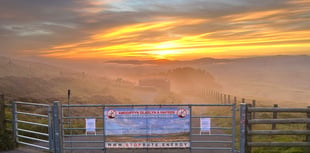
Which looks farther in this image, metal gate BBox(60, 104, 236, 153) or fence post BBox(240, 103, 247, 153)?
metal gate BBox(60, 104, 236, 153)

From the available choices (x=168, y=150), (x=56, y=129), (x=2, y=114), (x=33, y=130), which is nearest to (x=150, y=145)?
(x=168, y=150)

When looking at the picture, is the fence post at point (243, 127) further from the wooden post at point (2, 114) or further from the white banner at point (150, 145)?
the wooden post at point (2, 114)

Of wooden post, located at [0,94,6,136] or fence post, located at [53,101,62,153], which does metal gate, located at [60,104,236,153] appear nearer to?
fence post, located at [53,101,62,153]

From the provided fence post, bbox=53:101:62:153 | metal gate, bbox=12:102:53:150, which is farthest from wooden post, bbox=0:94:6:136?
fence post, bbox=53:101:62:153

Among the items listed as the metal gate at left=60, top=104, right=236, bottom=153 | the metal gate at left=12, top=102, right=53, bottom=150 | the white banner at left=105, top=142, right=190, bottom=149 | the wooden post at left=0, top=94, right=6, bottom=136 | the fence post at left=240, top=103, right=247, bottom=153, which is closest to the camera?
the fence post at left=240, top=103, right=247, bottom=153

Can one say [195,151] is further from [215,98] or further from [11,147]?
[215,98]

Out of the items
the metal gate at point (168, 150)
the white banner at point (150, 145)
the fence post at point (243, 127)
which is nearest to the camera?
the fence post at point (243, 127)

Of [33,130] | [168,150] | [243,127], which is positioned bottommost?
[168,150]

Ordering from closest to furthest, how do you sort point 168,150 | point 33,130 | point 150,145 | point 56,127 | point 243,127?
1. point 243,127
2. point 150,145
3. point 56,127
4. point 168,150
5. point 33,130

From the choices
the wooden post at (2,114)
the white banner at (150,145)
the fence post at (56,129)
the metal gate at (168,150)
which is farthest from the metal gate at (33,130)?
the white banner at (150,145)

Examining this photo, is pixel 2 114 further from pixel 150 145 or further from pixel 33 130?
pixel 150 145

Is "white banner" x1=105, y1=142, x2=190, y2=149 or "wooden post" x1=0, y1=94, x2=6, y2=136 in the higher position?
"wooden post" x1=0, y1=94, x2=6, y2=136

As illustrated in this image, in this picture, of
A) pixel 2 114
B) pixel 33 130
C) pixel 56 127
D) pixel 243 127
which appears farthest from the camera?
pixel 33 130

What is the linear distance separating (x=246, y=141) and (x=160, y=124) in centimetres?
283
